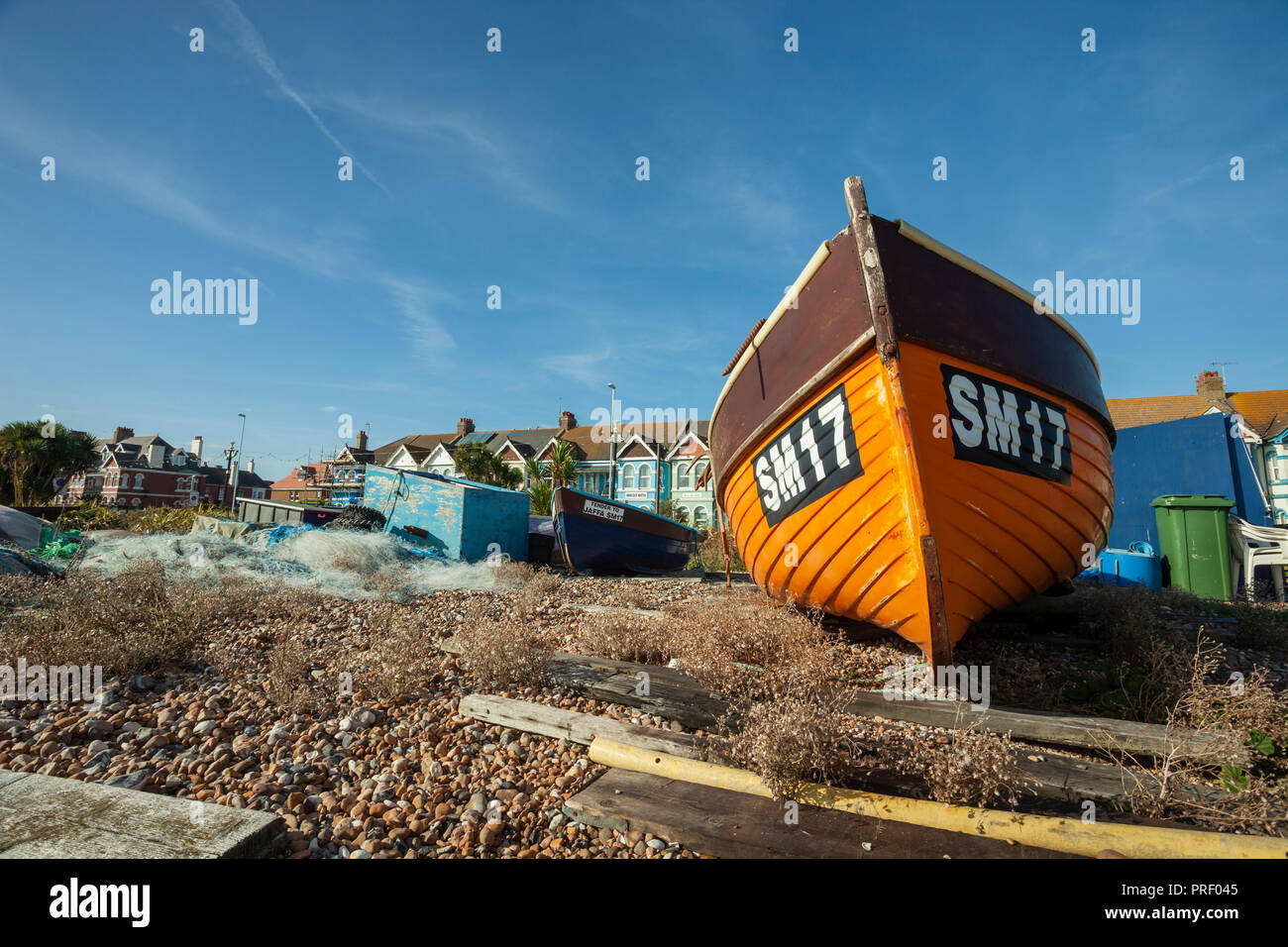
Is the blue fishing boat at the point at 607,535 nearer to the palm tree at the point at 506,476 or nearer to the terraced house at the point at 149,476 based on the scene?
the palm tree at the point at 506,476

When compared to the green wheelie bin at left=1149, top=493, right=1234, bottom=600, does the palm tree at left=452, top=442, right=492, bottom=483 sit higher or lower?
higher

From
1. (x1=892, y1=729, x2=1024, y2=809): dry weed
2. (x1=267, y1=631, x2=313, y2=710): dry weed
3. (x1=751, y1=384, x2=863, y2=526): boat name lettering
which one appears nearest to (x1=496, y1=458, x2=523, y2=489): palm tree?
(x1=267, y1=631, x2=313, y2=710): dry weed

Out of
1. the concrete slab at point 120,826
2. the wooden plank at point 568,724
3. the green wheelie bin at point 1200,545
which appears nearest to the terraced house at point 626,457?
the green wheelie bin at point 1200,545

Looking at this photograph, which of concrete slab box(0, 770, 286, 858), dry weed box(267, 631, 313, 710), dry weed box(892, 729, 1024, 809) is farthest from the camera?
dry weed box(267, 631, 313, 710)

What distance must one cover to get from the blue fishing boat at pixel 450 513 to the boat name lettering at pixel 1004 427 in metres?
11.0

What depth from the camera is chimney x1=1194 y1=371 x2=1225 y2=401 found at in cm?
2786

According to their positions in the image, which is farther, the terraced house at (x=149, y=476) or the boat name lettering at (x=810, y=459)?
the terraced house at (x=149, y=476)

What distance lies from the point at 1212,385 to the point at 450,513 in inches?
1374

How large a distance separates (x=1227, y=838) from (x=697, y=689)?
2.45m

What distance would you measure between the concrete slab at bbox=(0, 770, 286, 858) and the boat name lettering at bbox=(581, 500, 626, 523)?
10.7 metres

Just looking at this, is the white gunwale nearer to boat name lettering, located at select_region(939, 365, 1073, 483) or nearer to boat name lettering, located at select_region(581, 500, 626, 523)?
boat name lettering, located at select_region(939, 365, 1073, 483)

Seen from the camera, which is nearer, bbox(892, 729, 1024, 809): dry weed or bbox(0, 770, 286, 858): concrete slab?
bbox(0, 770, 286, 858): concrete slab

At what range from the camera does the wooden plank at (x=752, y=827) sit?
89.4 inches
